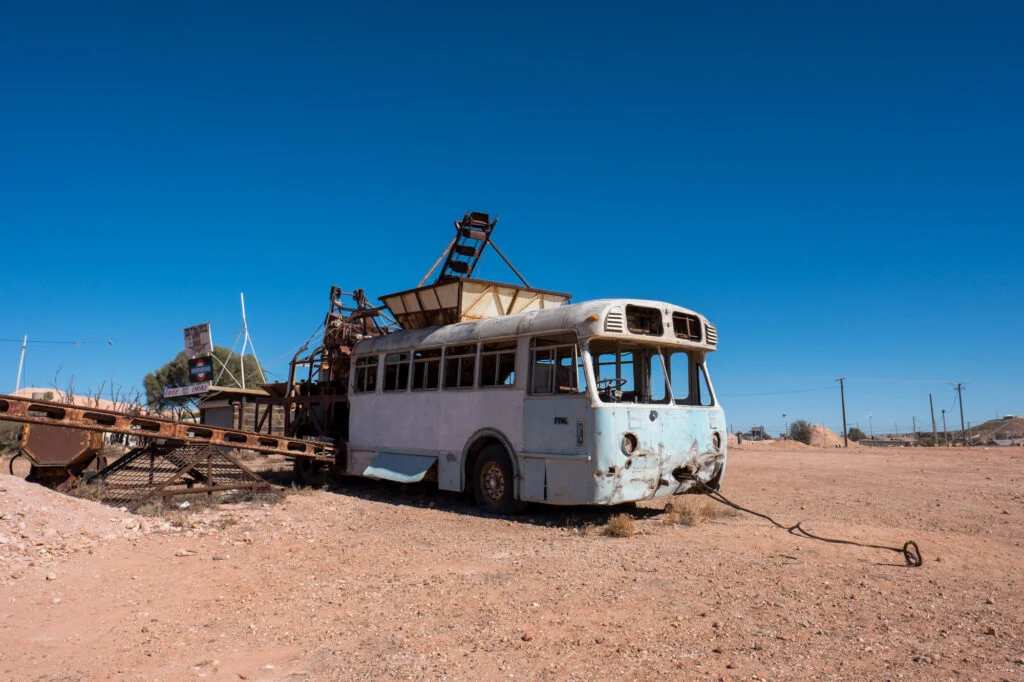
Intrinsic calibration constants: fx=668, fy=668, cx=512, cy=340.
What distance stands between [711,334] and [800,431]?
49.9 metres

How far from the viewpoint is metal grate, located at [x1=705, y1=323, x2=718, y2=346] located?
33.9 feet

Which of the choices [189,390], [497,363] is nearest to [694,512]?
[497,363]

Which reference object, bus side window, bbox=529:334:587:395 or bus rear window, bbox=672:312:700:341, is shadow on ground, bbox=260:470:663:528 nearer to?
bus side window, bbox=529:334:587:395

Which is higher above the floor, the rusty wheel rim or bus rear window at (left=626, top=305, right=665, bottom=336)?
bus rear window at (left=626, top=305, right=665, bottom=336)

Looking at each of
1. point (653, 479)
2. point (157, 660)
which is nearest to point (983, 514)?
point (653, 479)

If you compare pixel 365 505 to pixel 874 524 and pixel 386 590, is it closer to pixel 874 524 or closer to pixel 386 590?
pixel 386 590

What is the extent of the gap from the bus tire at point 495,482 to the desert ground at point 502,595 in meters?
0.33

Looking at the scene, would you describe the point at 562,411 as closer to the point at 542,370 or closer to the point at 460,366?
the point at 542,370

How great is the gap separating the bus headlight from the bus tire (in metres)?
1.93

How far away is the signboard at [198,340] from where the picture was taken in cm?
3588

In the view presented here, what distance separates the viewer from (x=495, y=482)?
10.2 m

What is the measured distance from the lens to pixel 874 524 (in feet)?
28.4

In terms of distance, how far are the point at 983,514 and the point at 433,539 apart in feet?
25.2

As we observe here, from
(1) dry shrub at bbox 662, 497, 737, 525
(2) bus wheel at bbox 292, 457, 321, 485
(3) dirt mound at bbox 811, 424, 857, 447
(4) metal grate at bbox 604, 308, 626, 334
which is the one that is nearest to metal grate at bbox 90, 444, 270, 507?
(2) bus wheel at bbox 292, 457, 321, 485
